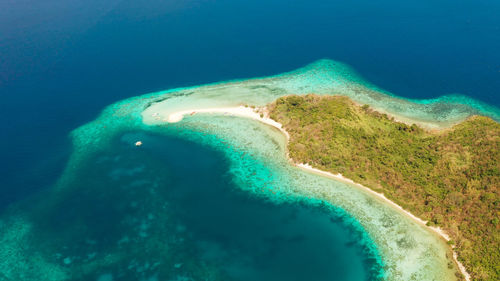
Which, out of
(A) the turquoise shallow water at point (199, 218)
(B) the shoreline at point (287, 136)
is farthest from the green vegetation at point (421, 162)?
(A) the turquoise shallow water at point (199, 218)

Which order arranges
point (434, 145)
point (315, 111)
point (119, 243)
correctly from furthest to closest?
1. point (315, 111)
2. point (434, 145)
3. point (119, 243)

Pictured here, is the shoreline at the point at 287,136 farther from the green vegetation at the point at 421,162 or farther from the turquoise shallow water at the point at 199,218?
the turquoise shallow water at the point at 199,218

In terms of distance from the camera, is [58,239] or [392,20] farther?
[392,20]

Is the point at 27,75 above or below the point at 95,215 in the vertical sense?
above

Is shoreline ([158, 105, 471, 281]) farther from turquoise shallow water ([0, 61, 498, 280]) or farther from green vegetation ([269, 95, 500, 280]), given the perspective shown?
turquoise shallow water ([0, 61, 498, 280])

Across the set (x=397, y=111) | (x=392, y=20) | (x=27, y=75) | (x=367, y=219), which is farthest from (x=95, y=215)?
(x=392, y=20)

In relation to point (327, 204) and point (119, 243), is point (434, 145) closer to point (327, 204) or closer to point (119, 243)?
point (327, 204)

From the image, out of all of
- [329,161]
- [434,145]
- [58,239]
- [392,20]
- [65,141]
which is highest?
[392,20]

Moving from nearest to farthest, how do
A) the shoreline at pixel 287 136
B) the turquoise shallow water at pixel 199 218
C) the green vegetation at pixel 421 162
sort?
1. the turquoise shallow water at pixel 199 218
2. the green vegetation at pixel 421 162
3. the shoreline at pixel 287 136
